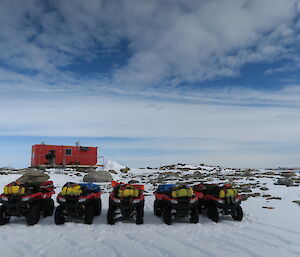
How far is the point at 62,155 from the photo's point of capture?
3416 cm

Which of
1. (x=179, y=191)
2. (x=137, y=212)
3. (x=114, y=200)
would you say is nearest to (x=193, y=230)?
(x=179, y=191)

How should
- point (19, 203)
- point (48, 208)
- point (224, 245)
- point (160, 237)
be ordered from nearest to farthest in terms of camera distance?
point (224, 245)
point (160, 237)
point (19, 203)
point (48, 208)

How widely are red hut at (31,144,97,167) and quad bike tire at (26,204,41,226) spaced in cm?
2394

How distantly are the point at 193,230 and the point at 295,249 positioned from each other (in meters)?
2.70

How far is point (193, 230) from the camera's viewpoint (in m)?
7.97

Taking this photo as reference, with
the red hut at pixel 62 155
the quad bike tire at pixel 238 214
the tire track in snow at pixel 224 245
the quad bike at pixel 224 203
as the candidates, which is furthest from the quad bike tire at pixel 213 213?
the red hut at pixel 62 155

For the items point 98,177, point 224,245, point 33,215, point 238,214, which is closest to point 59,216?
point 33,215

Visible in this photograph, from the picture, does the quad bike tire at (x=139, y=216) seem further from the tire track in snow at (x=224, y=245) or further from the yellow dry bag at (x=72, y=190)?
the yellow dry bag at (x=72, y=190)

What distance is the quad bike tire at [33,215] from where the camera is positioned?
338 inches

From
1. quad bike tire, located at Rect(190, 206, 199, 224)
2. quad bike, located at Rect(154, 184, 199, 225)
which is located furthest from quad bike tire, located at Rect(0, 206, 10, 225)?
quad bike tire, located at Rect(190, 206, 199, 224)

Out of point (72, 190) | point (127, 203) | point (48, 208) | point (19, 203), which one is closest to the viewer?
point (19, 203)

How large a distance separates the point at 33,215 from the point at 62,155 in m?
26.5

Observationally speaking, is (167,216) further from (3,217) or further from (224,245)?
(3,217)

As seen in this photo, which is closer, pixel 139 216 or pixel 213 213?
pixel 139 216
